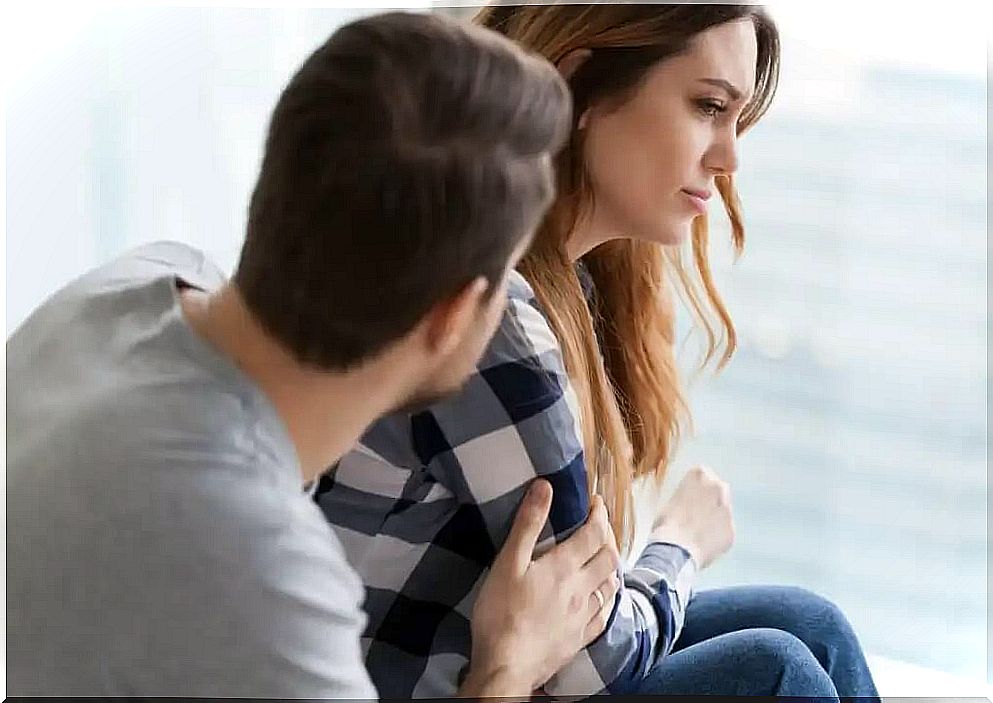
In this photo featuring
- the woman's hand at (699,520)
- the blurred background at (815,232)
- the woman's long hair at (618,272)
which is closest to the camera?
the woman's long hair at (618,272)

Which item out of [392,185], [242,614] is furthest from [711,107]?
[242,614]

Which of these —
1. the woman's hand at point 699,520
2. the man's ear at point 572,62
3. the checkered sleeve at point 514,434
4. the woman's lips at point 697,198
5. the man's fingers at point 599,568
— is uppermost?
the man's ear at point 572,62

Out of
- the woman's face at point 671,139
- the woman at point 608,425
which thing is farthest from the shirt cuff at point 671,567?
the woman's face at point 671,139

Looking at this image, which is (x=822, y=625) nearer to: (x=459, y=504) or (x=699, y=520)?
(x=699, y=520)

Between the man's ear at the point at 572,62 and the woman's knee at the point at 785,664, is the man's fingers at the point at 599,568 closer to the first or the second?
the woman's knee at the point at 785,664

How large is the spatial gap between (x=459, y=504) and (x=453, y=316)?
0.71ft

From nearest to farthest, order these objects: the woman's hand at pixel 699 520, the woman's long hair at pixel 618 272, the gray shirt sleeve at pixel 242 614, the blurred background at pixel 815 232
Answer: the gray shirt sleeve at pixel 242 614 < the woman's long hair at pixel 618 272 < the woman's hand at pixel 699 520 < the blurred background at pixel 815 232

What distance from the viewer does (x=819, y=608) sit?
1.19 meters

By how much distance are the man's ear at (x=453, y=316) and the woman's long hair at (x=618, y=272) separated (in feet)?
0.89

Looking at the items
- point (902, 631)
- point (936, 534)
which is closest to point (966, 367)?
point (936, 534)

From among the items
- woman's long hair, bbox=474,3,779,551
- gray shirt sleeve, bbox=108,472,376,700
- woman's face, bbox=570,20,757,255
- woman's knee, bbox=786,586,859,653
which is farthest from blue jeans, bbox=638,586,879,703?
gray shirt sleeve, bbox=108,472,376,700

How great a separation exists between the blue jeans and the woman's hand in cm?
7

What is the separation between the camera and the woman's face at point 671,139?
101 cm

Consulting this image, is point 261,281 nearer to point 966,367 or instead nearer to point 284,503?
point 284,503
